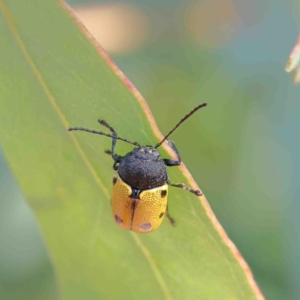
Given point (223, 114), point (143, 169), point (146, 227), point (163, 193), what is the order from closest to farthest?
point (146, 227), point (163, 193), point (143, 169), point (223, 114)

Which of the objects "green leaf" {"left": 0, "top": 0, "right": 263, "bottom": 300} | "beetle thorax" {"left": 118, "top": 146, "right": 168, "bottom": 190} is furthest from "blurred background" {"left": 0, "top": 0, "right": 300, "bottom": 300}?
"green leaf" {"left": 0, "top": 0, "right": 263, "bottom": 300}

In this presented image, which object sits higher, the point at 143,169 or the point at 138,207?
the point at 143,169

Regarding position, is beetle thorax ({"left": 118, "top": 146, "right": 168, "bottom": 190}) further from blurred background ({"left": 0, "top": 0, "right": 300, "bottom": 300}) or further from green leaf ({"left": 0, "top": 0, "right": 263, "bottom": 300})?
blurred background ({"left": 0, "top": 0, "right": 300, "bottom": 300})

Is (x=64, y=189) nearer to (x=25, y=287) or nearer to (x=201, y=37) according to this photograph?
(x=25, y=287)

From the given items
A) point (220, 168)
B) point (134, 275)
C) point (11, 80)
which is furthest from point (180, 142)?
point (11, 80)

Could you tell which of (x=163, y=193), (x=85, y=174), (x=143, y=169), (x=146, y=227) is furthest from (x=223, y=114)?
(x=85, y=174)

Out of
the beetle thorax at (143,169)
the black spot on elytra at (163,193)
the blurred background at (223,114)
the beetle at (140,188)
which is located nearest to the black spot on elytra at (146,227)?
the beetle at (140,188)

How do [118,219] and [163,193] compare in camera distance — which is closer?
[118,219]

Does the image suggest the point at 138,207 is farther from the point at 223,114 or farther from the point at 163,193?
the point at 223,114
